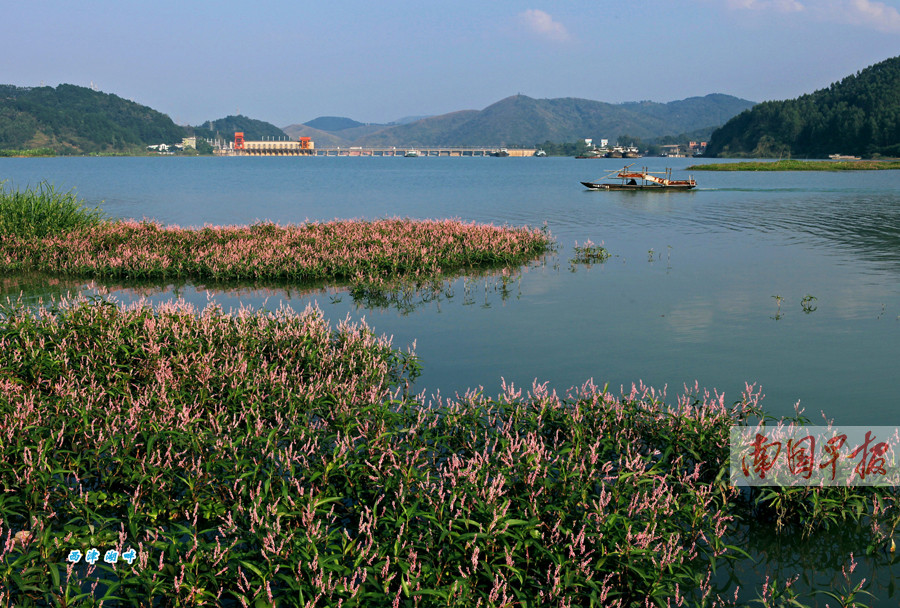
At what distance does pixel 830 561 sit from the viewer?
664 centimetres

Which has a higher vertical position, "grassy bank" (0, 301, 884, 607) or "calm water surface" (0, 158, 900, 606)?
"grassy bank" (0, 301, 884, 607)

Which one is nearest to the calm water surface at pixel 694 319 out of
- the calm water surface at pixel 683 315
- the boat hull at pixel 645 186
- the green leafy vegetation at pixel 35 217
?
the calm water surface at pixel 683 315

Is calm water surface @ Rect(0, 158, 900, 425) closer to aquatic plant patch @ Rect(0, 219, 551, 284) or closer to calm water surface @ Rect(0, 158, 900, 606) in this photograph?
calm water surface @ Rect(0, 158, 900, 606)

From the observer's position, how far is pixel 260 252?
22688mm

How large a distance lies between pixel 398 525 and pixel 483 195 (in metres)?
69.6

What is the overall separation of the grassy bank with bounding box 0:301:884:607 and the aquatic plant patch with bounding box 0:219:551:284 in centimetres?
1122

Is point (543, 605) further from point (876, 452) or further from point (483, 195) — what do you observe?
point (483, 195)

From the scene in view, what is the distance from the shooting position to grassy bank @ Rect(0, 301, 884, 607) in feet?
17.9

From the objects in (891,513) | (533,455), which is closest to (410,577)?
(533,455)

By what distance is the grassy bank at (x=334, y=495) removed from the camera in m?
5.46

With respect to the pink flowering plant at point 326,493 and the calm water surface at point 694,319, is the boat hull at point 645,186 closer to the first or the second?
the calm water surface at point 694,319

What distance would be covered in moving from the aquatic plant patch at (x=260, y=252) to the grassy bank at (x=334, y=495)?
36.8 feet

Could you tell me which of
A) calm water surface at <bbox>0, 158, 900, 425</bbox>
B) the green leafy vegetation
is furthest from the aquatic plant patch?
calm water surface at <bbox>0, 158, 900, 425</bbox>

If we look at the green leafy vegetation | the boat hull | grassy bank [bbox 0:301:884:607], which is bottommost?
grassy bank [bbox 0:301:884:607]
